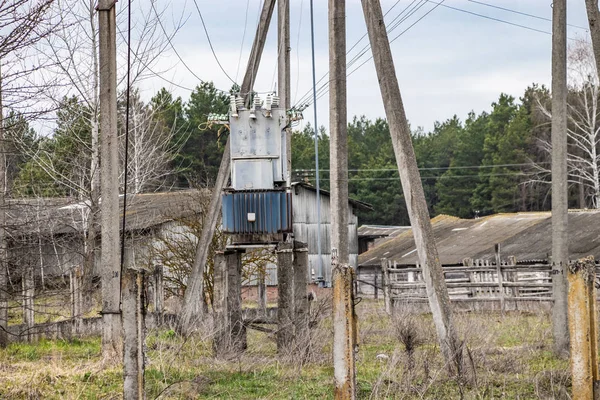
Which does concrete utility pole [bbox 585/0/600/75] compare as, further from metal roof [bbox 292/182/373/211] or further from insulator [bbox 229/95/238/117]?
metal roof [bbox 292/182/373/211]

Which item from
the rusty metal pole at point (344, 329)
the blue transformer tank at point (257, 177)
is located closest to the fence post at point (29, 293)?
the blue transformer tank at point (257, 177)

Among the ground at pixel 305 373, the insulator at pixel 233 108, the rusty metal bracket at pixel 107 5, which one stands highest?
the rusty metal bracket at pixel 107 5

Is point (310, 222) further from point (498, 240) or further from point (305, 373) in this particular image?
point (305, 373)

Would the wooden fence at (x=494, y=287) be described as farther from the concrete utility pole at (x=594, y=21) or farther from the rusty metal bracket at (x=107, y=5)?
the rusty metal bracket at (x=107, y=5)

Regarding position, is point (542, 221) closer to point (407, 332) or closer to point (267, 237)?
point (267, 237)

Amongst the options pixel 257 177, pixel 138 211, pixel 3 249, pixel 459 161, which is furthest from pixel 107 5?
pixel 459 161

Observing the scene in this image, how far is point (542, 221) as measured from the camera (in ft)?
128

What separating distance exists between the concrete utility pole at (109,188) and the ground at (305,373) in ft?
2.37

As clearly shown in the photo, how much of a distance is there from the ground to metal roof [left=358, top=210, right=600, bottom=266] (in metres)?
17.7

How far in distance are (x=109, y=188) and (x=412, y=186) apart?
179 inches

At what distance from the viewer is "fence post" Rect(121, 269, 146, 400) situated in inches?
297

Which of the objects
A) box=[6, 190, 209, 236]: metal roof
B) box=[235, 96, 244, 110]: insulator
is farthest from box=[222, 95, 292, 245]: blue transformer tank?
box=[6, 190, 209, 236]: metal roof

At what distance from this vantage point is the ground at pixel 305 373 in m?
10.3

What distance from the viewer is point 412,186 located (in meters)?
12.2
